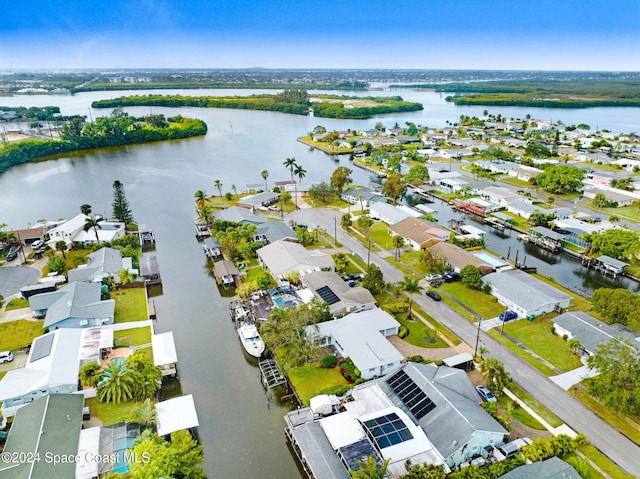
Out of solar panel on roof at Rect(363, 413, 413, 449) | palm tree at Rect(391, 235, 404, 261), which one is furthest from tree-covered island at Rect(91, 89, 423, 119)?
solar panel on roof at Rect(363, 413, 413, 449)

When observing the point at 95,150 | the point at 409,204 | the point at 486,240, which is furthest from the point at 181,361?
the point at 95,150

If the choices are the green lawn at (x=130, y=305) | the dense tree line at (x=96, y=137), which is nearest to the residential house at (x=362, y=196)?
the green lawn at (x=130, y=305)

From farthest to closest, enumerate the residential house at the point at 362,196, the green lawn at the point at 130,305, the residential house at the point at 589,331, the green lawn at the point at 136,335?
the residential house at the point at 362,196 → the green lawn at the point at 130,305 → the green lawn at the point at 136,335 → the residential house at the point at 589,331

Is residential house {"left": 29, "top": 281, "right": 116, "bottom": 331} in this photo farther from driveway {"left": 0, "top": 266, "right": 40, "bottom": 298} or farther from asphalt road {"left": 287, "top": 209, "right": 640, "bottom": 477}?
asphalt road {"left": 287, "top": 209, "right": 640, "bottom": 477}

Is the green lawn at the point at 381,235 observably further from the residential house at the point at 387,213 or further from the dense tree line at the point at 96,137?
the dense tree line at the point at 96,137

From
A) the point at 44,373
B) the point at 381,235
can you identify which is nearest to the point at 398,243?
the point at 381,235
